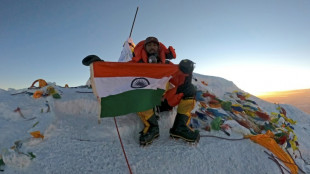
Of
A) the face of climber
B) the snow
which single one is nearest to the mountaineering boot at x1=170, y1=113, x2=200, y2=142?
the snow

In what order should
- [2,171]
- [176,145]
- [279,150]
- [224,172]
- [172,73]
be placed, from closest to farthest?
1. [2,171]
2. [224,172]
3. [176,145]
4. [172,73]
5. [279,150]

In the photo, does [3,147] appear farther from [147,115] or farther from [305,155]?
[305,155]

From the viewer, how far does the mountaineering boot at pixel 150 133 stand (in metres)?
2.88

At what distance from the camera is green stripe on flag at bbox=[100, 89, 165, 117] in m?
2.83

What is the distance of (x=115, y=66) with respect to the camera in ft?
9.72

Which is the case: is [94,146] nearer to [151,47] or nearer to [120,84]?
[120,84]

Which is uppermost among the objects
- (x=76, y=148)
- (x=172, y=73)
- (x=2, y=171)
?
(x=172, y=73)

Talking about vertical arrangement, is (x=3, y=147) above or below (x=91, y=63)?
below

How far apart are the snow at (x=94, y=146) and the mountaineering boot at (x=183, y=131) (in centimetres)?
11

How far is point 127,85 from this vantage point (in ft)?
9.95

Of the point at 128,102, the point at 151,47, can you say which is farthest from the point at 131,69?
the point at 151,47

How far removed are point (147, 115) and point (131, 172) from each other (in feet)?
3.17

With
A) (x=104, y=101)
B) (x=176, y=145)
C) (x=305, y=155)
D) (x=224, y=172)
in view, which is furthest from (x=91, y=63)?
(x=305, y=155)

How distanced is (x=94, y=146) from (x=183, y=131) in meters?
1.37
